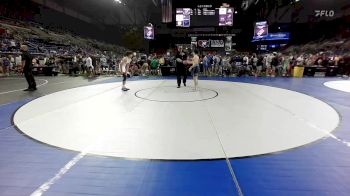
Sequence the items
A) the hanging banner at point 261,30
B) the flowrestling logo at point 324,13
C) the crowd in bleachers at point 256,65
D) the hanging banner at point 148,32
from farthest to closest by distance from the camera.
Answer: the hanging banner at point 148,32 → the flowrestling logo at point 324,13 → the hanging banner at point 261,30 → the crowd in bleachers at point 256,65

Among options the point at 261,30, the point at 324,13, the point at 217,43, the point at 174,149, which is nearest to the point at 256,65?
the point at 261,30

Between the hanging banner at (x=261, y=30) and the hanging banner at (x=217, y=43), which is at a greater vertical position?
the hanging banner at (x=261, y=30)

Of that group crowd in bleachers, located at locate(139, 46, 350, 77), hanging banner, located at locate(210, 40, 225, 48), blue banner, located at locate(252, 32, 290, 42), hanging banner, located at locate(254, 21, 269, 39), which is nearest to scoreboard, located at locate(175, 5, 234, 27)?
hanging banner, located at locate(254, 21, 269, 39)

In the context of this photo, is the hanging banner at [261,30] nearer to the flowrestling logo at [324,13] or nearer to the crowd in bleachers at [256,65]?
the crowd in bleachers at [256,65]

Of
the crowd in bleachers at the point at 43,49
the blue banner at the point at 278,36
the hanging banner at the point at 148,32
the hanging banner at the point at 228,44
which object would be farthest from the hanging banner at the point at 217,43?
the crowd in bleachers at the point at 43,49

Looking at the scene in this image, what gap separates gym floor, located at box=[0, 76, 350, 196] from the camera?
3.30 m

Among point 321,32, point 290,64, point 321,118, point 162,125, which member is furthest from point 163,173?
point 321,32

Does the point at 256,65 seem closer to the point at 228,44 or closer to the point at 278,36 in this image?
the point at 228,44

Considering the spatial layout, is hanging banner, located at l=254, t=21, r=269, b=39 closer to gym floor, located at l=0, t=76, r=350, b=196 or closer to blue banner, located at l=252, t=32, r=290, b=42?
blue banner, located at l=252, t=32, r=290, b=42

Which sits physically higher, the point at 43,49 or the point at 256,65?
the point at 43,49

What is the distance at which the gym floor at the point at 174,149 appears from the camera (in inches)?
130

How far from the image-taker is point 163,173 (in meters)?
3.61

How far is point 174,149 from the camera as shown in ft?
14.5

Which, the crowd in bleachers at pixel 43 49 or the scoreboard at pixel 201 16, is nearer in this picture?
the crowd in bleachers at pixel 43 49
